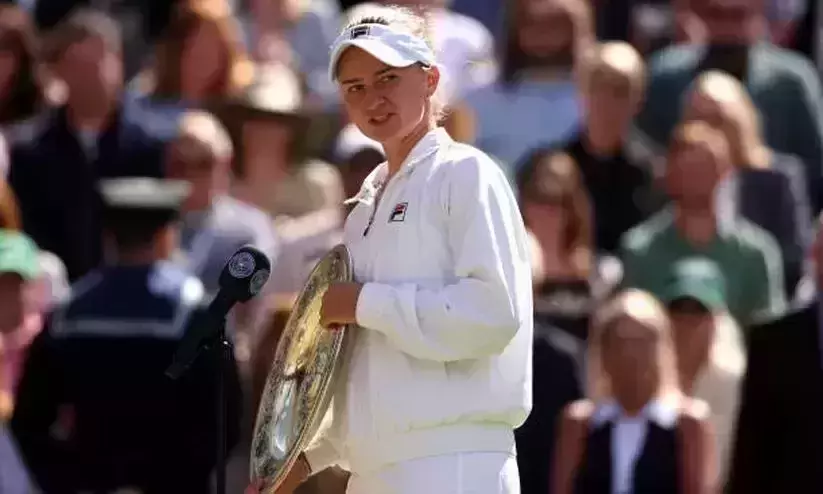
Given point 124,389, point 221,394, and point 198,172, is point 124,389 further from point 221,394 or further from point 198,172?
point 221,394

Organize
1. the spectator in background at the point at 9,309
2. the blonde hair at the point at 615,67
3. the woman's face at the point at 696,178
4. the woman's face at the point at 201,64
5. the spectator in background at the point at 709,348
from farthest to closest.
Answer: the woman's face at the point at 201,64
the blonde hair at the point at 615,67
the woman's face at the point at 696,178
the spectator in background at the point at 709,348
the spectator in background at the point at 9,309

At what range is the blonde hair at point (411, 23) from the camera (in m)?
5.21

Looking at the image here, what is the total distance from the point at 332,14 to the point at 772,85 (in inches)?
105

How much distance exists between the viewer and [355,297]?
5.15 metres

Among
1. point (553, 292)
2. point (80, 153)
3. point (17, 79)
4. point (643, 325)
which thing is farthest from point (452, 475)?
point (17, 79)

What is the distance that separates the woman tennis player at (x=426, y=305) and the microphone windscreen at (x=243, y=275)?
7.1 inches

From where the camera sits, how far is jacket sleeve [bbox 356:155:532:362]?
505cm

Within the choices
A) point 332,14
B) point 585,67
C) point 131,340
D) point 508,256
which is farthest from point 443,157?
point 332,14

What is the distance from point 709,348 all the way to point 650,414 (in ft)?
2.09

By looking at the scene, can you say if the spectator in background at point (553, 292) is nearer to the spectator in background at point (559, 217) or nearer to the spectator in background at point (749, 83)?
the spectator in background at point (559, 217)

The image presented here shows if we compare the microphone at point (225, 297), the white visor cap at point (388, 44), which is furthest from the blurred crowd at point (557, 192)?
the white visor cap at point (388, 44)

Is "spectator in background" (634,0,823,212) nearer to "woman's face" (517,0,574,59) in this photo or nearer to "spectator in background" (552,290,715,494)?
"woman's face" (517,0,574,59)

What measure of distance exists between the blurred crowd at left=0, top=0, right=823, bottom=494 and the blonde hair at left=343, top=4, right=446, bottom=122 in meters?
2.13

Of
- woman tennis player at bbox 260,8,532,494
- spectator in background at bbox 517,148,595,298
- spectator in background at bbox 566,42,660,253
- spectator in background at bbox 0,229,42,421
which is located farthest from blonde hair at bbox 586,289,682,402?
woman tennis player at bbox 260,8,532,494
